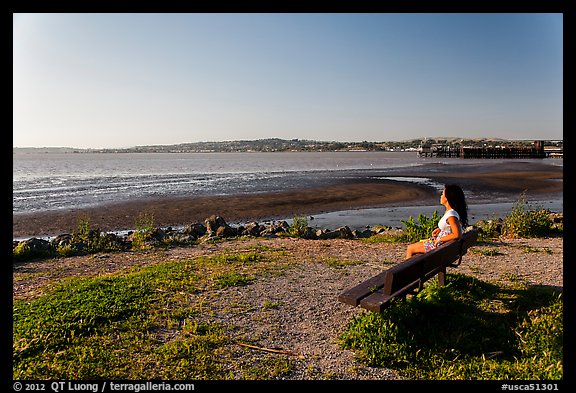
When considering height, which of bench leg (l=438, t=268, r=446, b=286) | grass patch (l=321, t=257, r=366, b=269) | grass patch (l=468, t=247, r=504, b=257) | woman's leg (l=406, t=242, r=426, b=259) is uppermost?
woman's leg (l=406, t=242, r=426, b=259)

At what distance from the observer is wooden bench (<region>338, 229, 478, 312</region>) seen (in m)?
4.71

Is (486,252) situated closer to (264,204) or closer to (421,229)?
(421,229)

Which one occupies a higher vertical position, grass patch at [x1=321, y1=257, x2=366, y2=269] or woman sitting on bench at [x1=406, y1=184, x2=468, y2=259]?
woman sitting on bench at [x1=406, y1=184, x2=468, y2=259]

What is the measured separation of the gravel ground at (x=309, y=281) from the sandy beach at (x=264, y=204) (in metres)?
7.86

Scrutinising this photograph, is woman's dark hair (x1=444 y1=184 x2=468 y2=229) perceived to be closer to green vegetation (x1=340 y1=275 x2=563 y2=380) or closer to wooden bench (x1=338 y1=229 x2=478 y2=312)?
wooden bench (x1=338 y1=229 x2=478 y2=312)

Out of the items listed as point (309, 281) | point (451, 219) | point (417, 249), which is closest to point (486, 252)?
point (417, 249)

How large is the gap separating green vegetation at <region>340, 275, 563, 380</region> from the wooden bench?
1.28ft

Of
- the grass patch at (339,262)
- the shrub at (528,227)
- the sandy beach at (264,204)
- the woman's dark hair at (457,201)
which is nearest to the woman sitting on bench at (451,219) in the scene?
the woman's dark hair at (457,201)

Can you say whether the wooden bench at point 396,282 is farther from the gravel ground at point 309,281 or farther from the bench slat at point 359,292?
the gravel ground at point 309,281

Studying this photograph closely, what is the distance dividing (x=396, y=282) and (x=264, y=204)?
1870 centimetres

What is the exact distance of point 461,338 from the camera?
16.4ft

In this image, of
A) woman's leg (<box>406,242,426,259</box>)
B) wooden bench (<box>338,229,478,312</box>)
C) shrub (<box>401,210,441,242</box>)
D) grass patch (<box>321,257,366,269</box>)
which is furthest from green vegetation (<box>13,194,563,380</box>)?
shrub (<box>401,210,441,242</box>)

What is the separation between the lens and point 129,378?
4.21 meters

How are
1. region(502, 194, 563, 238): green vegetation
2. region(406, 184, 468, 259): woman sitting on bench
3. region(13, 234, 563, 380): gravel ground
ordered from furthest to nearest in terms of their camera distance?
region(502, 194, 563, 238): green vegetation, region(406, 184, 468, 259): woman sitting on bench, region(13, 234, 563, 380): gravel ground
